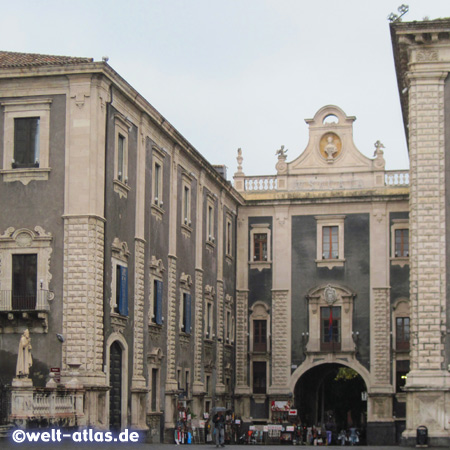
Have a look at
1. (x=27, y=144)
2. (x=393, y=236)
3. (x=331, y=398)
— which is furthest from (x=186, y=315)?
(x=331, y=398)

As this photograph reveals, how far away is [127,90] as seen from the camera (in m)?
40.1

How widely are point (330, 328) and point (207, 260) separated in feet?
29.1

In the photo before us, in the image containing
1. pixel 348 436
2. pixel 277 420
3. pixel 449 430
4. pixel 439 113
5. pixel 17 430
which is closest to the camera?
pixel 17 430

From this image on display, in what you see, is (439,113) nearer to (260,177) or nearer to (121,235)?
(121,235)

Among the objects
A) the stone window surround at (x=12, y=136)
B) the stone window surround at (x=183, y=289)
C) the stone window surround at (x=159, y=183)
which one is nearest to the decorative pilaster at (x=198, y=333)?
the stone window surround at (x=183, y=289)

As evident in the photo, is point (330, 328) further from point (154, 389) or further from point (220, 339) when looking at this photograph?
point (154, 389)

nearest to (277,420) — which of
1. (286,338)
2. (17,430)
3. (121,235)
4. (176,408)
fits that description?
(286,338)

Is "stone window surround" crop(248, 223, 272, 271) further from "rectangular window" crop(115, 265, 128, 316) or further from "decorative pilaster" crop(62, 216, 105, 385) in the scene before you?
"decorative pilaster" crop(62, 216, 105, 385)

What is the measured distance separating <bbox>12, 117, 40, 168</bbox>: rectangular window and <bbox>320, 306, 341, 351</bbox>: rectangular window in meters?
24.0

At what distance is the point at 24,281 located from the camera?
123 feet

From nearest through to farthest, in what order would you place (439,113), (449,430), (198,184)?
1. (449,430)
2. (439,113)
3. (198,184)

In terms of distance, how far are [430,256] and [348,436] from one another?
2915 centimetres

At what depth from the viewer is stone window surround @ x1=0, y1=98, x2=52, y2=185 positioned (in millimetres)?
37906

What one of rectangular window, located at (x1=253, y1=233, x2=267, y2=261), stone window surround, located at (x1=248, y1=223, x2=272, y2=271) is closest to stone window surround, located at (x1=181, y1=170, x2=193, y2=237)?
stone window surround, located at (x1=248, y1=223, x2=272, y2=271)
